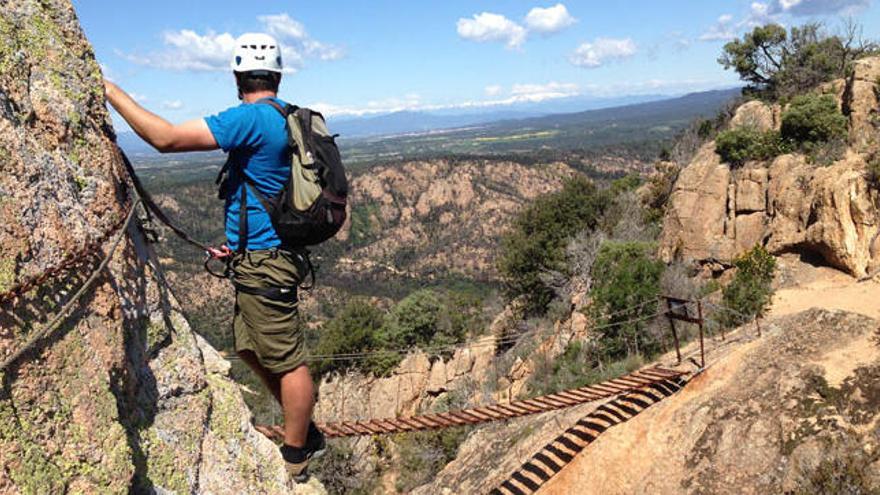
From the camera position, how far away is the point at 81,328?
7.50 ft

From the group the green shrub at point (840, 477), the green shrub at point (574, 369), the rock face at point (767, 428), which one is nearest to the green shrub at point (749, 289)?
the rock face at point (767, 428)

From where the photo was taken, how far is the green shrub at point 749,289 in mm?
10852

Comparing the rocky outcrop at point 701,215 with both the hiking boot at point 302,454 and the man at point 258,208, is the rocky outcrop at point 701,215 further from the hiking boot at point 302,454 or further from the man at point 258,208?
the man at point 258,208

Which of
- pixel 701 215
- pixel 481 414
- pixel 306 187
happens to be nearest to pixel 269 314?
pixel 306 187

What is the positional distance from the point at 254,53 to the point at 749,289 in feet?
35.7

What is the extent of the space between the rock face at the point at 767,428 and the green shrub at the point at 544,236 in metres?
12.6

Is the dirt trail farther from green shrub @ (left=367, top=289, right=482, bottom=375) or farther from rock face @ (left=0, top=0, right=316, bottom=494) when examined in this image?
green shrub @ (left=367, top=289, right=482, bottom=375)

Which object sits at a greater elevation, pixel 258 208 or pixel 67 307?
pixel 258 208

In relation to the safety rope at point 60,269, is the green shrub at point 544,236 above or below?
below

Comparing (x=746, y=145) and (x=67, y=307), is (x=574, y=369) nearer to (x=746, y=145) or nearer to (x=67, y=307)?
(x=746, y=145)

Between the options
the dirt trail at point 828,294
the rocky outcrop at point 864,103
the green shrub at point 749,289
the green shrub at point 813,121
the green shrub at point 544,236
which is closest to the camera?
the dirt trail at point 828,294

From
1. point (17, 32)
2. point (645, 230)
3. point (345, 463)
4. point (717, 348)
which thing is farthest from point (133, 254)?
point (645, 230)

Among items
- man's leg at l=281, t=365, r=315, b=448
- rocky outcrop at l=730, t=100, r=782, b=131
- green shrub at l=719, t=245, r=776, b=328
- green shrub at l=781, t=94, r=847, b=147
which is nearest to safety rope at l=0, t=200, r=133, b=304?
man's leg at l=281, t=365, r=315, b=448

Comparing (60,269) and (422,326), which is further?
(422,326)
